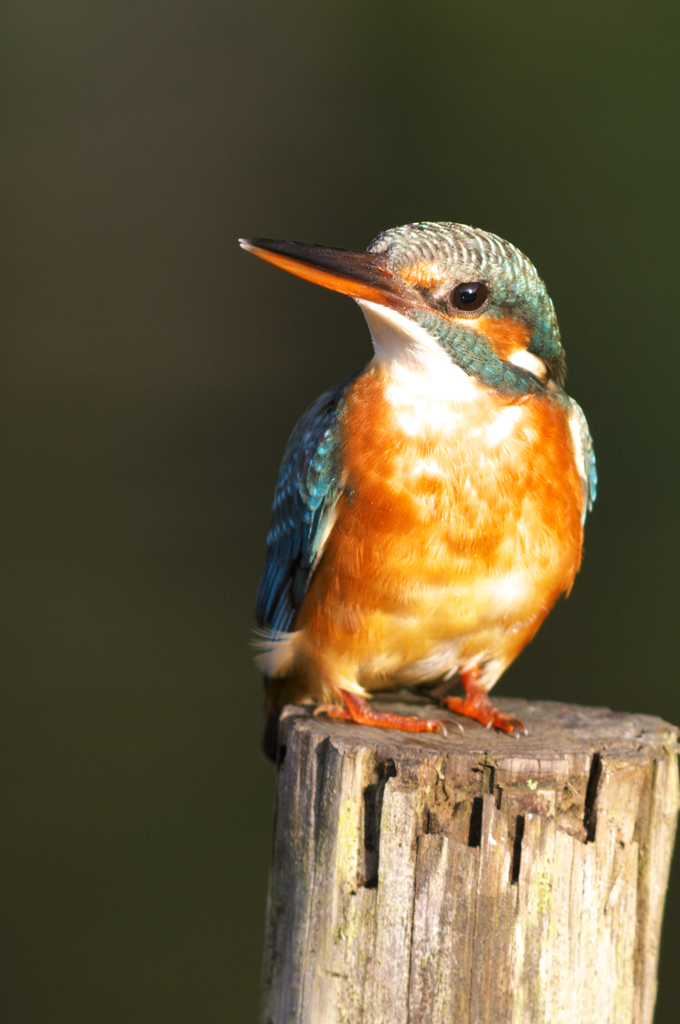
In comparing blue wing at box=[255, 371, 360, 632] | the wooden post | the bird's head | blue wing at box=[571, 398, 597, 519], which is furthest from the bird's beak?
the wooden post

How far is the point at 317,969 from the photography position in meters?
2.06

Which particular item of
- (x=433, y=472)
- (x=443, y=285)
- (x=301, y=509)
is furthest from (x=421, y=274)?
(x=301, y=509)

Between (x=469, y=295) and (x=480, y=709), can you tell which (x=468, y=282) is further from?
(x=480, y=709)

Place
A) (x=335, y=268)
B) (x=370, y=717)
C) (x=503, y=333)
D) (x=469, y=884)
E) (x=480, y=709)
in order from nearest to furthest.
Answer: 1. (x=469, y=884)
2. (x=335, y=268)
3. (x=503, y=333)
4. (x=370, y=717)
5. (x=480, y=709)

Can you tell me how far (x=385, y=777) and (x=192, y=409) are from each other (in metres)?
5.69

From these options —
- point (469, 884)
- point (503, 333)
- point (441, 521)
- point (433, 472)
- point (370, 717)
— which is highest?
point (503, 333)

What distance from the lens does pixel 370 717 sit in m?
2.55

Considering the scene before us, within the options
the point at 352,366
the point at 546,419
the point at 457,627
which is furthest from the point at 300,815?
the point at 352,366

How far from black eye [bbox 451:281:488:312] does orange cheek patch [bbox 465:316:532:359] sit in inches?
1.5

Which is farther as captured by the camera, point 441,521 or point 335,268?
point 441,521

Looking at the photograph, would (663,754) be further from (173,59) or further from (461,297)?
(173,59)

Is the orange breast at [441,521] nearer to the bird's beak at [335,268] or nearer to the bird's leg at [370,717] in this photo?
the bird's leg at [370,717]

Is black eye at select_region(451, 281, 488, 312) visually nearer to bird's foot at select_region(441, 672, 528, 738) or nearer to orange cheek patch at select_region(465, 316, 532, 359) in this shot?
orange cheek patch at select_region(465, 316, 532, 359)

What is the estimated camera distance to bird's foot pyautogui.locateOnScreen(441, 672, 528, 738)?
255cm
